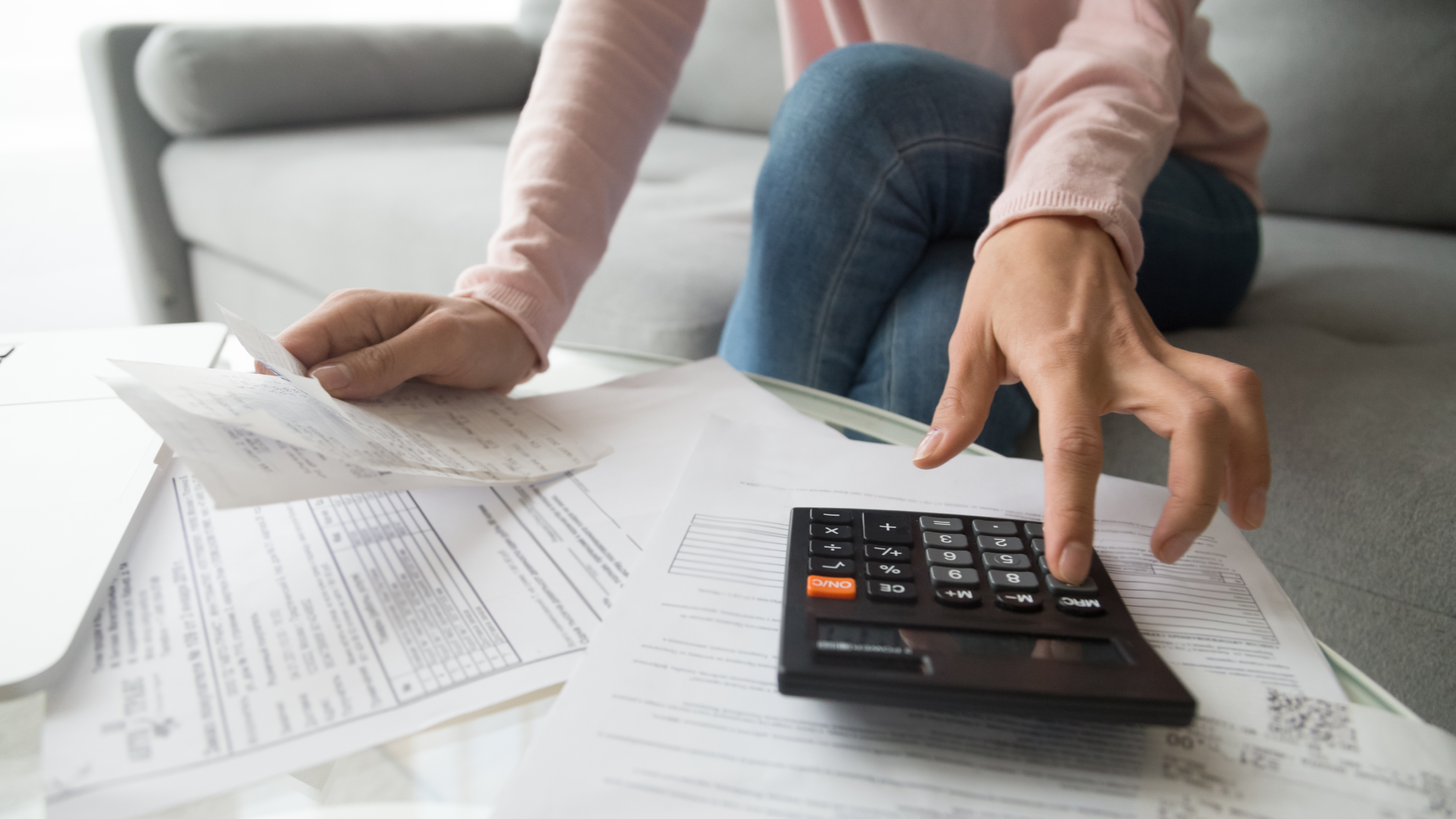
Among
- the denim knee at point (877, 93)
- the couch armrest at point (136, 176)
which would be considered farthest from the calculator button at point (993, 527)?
the couch armrest at point (136, 176)

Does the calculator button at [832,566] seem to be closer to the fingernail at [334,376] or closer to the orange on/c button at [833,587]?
the orange on/c button at [833,587]

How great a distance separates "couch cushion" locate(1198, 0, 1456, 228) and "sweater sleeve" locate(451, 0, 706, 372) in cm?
78

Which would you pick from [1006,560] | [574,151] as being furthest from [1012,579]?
[574,151]

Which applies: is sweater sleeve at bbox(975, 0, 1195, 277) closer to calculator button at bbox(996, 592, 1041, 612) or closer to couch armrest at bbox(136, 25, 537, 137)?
calculator button at bbox(996, 592, 1041, 612)

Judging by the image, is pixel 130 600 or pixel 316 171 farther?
pixel 316 171

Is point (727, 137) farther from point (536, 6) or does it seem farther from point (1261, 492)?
point (1261, 492)

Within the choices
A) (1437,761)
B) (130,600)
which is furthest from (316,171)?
(1437,761)

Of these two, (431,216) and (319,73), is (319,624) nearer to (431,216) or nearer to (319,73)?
(431,216)

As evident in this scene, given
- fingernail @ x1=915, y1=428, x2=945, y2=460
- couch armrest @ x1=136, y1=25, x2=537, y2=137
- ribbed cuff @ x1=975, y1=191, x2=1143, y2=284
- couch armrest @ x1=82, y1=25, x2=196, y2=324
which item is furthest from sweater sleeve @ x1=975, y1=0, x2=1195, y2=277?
couch armrest @ x1=82, y1=25, x2=196, y2=324

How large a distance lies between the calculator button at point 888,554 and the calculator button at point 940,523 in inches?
0.6

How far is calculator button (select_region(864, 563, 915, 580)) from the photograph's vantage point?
275 millimetres

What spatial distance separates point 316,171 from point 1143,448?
1088mm

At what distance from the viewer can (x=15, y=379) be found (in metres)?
0.44

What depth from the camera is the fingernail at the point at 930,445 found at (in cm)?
32
